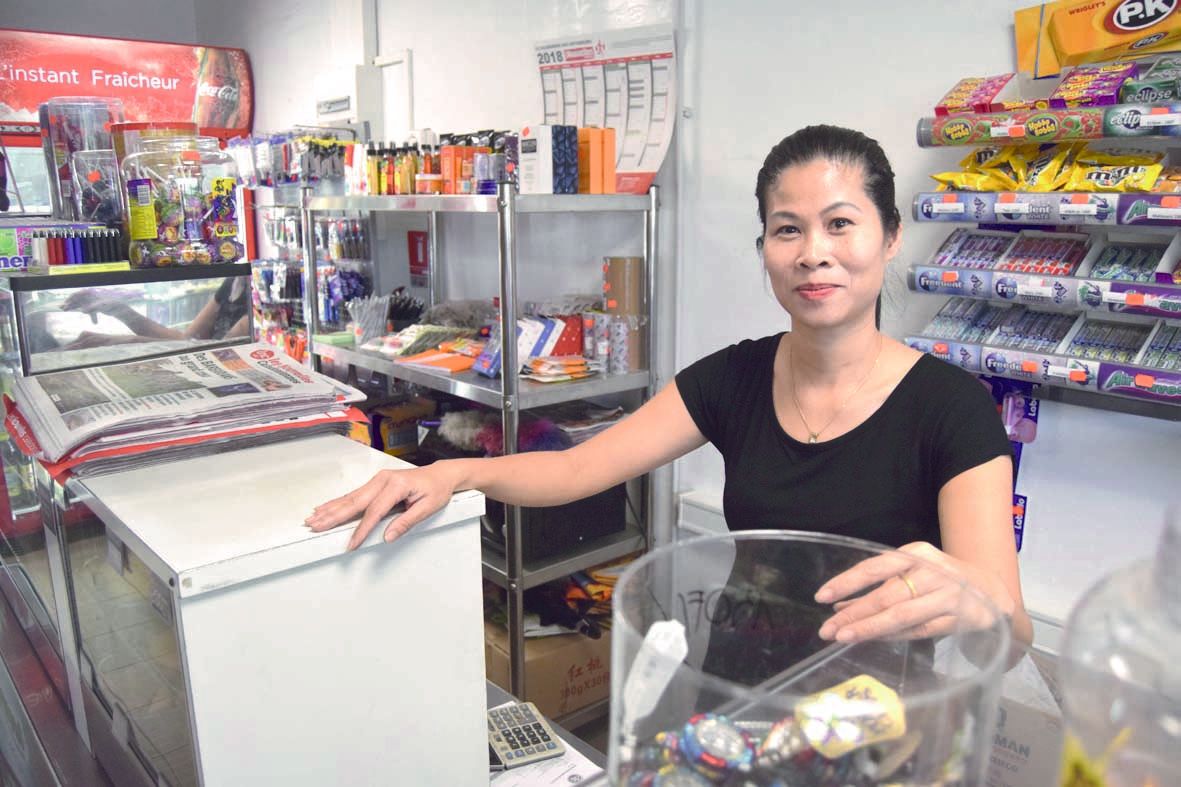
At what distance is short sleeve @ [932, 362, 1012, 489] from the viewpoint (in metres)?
1.29

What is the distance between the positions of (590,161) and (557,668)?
154 cm

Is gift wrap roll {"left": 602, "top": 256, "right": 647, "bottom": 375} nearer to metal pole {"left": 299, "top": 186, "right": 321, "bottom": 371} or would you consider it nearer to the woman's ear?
the woman's ear

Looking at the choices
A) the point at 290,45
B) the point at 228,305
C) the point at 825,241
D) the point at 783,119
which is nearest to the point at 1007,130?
the point at 825,241

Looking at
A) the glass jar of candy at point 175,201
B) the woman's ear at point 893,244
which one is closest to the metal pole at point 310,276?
the glass jar of candy at point 175,201

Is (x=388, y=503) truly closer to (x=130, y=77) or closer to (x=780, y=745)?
(x=780, y=745)

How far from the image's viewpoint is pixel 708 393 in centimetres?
169

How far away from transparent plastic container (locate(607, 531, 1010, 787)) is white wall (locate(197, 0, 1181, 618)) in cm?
142

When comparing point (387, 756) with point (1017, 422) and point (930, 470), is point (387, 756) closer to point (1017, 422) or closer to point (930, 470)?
point (930, 470)

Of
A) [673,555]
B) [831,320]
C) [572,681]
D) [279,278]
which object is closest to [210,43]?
[279,278]

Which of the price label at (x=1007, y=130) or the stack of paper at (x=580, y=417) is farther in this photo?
the stack of paper at (x=580, y=417)

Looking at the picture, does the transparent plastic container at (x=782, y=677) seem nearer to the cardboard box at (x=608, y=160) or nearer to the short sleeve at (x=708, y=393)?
the short sleeve at (x=708, y=393)

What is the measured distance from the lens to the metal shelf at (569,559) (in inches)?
105

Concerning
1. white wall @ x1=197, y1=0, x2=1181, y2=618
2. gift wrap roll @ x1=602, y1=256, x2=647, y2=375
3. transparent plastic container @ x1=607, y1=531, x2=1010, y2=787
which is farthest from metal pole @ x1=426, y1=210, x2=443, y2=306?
transparent plastic container @ x1=607, y1=531, x2=1010, y2=787

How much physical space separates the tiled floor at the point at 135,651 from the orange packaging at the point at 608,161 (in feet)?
5.95
